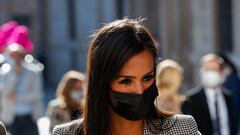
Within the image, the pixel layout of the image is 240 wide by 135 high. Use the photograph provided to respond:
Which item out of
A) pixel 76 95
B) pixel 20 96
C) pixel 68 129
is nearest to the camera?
pixel 68 129

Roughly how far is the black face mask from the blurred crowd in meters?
3.18

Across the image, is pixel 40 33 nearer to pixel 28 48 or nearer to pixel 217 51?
pixel 217 51

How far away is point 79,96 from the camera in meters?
6.95

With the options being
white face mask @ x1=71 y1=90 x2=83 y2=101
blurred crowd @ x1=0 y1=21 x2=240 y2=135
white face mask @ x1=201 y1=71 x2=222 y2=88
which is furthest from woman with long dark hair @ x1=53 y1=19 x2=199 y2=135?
white face mask @ x1=201 y1=71 x2=222 y2=88

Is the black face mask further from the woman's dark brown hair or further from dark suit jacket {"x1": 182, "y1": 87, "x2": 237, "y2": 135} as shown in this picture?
dark suit jacket {"x1": 182, "y1": 87, "x2": 237, "y2": 135}

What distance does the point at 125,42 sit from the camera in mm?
2678

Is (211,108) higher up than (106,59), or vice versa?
(106,59)

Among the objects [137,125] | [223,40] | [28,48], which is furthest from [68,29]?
[137,125]

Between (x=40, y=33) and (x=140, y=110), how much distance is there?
19868 millimetres

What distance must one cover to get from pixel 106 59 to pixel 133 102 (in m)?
0.18

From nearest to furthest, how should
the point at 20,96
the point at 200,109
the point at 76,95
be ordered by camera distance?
the point at 200,109 < the point at 76,95 < the point at 20,96

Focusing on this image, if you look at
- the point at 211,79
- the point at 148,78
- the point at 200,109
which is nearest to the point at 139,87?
the point at 148,78

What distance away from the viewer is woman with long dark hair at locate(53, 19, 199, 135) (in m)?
2.67

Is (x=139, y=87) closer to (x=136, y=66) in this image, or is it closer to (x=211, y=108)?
(x=136, y=66)
